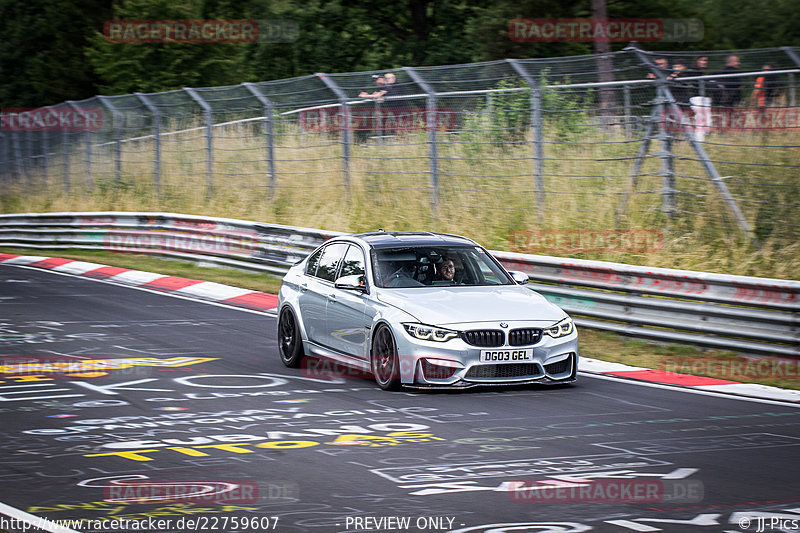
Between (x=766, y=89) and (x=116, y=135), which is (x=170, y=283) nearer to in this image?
(x=116, y=135)

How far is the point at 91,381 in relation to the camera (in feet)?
37.6

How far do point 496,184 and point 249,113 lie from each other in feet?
23.6

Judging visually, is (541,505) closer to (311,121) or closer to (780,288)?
(780,288)

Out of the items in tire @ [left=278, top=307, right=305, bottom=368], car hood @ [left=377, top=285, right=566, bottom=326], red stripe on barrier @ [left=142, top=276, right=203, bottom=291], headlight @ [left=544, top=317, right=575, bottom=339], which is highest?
car hood @ [left=377, top=285, right=566, bottom=326]

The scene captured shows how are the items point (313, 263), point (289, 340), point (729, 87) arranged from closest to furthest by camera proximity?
point (289, 340) < point (313, 263) < point (729, 87)

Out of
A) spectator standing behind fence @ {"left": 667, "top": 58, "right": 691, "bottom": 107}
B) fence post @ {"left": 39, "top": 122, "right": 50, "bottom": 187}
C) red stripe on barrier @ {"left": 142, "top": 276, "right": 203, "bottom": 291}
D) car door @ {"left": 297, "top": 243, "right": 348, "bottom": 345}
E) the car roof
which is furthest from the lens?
fence post @ {"left": 39, "top": 122, "right": 50, "bottom": 187}

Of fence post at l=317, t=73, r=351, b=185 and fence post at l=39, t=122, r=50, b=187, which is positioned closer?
fence post at l=317, t=73, r=351, b=185

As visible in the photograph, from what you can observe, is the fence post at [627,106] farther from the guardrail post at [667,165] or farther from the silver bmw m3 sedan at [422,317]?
the silver bmw m3 sedan at [422,317]

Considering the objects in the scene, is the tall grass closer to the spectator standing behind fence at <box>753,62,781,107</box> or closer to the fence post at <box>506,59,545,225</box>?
the fence post at <box>506,59,545,225</box>

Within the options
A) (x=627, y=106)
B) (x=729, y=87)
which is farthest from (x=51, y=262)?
(x=729, y=87)

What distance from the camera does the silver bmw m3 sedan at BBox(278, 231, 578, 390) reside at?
1039 centimetres

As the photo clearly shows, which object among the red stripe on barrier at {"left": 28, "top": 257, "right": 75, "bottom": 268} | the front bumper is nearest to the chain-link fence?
the red stripe on barrier at {"left": 28, "top": 257, "right": 75, "bottom": 268}

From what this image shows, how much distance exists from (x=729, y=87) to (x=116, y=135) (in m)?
18.5

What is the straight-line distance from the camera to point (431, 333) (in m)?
10.4
